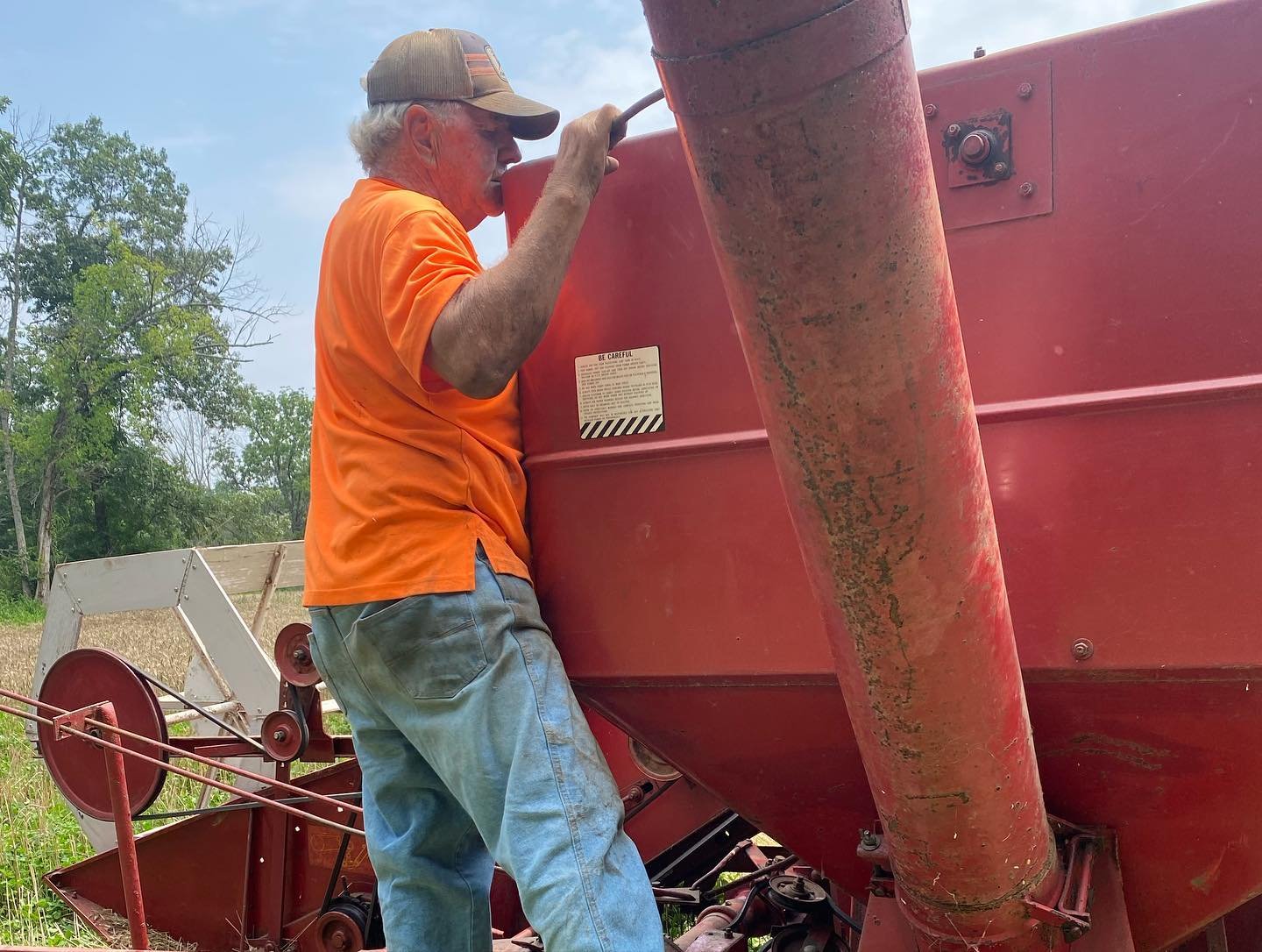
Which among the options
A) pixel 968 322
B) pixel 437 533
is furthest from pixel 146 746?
pixel 968 322

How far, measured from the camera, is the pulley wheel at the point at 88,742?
408 cm

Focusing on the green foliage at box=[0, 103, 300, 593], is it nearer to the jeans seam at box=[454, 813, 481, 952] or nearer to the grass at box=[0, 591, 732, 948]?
the grass at box=[0, 591, 732, 948]

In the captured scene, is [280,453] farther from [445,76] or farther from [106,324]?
[445,76]

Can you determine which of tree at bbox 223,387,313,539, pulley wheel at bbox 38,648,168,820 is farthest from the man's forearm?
tree at bbox 223,387,313,539

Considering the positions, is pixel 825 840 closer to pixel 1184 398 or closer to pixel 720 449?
pixel 720 449

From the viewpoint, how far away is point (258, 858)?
435 centimetres

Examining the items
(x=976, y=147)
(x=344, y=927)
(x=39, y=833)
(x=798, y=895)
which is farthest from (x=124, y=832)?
(x=39, y=833)

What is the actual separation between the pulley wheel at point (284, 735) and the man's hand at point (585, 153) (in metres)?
2.61

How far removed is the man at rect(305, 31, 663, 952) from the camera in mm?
1845

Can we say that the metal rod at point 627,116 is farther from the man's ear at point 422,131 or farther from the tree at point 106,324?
the tree at point 106,324

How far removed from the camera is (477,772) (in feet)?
6.26

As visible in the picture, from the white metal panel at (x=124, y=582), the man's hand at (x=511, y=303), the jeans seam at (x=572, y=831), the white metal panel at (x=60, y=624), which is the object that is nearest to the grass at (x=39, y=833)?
the white metal panel at (x=60, y=624)

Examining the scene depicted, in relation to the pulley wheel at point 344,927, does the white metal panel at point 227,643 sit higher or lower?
higher

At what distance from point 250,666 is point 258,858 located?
209 centimetres
